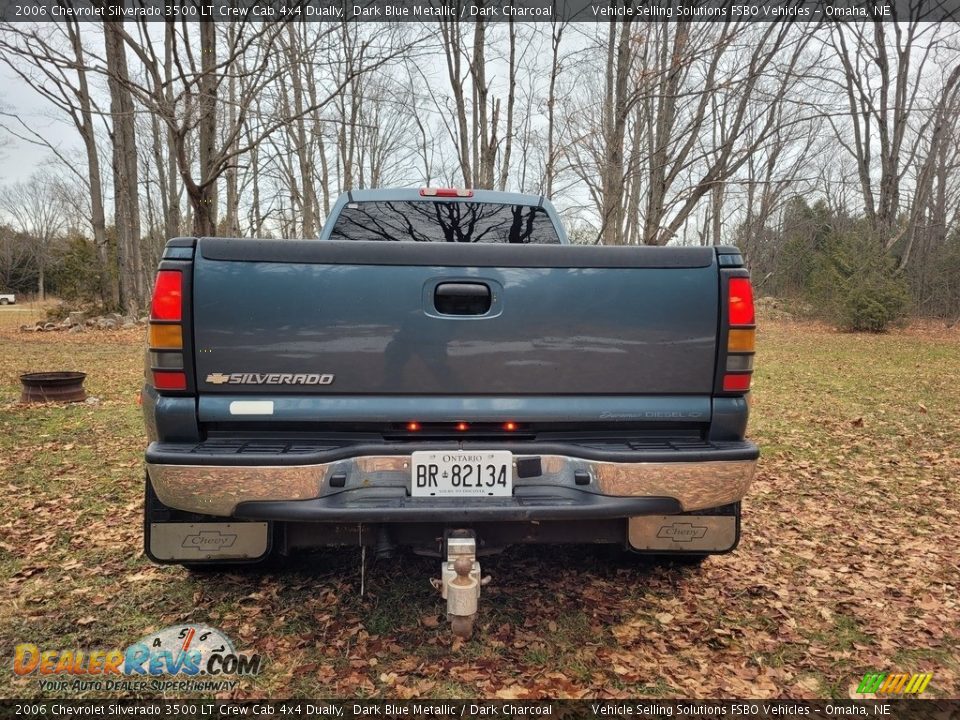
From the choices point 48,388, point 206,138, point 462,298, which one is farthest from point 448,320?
point 206,138

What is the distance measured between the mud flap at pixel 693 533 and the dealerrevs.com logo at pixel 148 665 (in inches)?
68.0

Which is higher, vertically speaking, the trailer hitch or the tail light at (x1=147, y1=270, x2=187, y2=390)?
the tail light at (x1=147, y1=270, x2=187, y2=390)

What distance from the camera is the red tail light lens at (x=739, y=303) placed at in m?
2.18

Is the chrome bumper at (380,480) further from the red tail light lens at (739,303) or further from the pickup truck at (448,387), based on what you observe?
the red tail light lens at (739,303)

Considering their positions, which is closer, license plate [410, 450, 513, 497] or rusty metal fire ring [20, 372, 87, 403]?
license plate [410, 450, 513, 497]

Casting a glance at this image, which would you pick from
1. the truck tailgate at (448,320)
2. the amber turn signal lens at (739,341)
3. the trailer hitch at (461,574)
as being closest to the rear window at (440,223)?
the truck tailgate at (448,320)

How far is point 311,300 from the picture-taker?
2.07m

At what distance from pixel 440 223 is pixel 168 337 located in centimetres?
228

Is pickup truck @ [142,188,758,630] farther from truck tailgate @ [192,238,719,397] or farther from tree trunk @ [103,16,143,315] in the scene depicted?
tree trunk @ [103,16,143,315]

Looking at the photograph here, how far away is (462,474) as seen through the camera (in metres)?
2.08

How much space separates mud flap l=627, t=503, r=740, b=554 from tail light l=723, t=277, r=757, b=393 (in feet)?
2.13

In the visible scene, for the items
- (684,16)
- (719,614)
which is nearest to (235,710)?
(719,614)

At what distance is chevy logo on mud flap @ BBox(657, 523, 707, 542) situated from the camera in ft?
8.07

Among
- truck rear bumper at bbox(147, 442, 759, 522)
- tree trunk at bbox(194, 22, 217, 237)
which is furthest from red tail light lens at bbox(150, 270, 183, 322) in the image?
tree trunk at bbox(194, 22, 217, 237)
